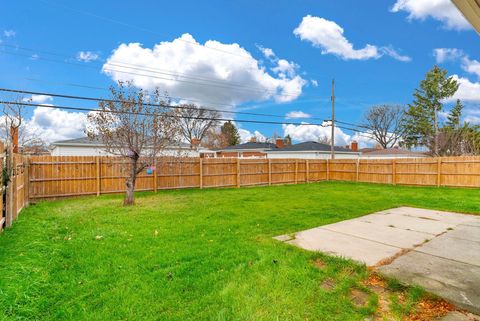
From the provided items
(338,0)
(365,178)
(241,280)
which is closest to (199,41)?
(338,0)

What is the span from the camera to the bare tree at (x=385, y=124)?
118 feet

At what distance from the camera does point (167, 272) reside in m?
3.22

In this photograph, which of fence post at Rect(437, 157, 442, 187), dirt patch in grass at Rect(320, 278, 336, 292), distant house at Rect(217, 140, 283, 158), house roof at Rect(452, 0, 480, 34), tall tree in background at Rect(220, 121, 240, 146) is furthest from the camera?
tall tree in background at Rect(220, 121, 240, 146)

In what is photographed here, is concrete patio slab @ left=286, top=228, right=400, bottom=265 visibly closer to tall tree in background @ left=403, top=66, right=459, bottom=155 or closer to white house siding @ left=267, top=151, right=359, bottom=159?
white house siding @ left=267, top=151, right=359, bottom=159

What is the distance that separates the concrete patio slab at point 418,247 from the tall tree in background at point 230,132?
39.4 m

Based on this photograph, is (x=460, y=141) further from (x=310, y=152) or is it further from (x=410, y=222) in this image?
(x=410, y=222)

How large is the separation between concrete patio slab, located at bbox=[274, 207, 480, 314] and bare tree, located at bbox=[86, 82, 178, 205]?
5656 millimetres

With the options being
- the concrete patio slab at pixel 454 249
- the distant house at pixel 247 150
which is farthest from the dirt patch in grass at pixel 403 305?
the distant house at pixel 247 150

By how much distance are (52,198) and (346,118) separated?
71.0ft

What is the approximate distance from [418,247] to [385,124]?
123 feet

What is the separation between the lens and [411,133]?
33.4 meters

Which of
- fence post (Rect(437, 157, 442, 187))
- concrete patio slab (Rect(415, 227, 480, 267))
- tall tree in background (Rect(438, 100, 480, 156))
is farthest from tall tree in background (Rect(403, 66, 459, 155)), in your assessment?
concrete patio slab (Rect(415, 227, 480, 267))

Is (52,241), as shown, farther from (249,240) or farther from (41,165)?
(41,165)

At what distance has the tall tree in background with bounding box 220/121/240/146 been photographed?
45.4m
